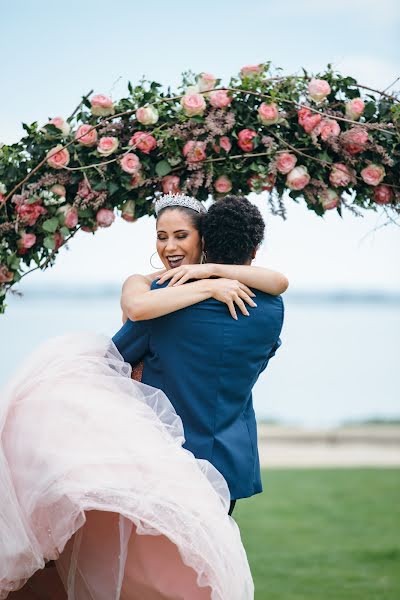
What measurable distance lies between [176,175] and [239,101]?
47 centimetres

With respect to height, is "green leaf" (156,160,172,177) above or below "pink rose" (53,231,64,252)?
above

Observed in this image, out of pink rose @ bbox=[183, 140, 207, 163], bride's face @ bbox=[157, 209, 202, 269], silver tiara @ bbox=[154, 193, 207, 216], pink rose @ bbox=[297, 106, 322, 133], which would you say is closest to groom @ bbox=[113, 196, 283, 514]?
bride's face @ bbox=[157, 209, 202, 269]

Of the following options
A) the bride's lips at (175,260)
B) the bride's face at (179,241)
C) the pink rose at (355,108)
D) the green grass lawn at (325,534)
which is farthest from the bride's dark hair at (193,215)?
the green grass lawn at (325,534)

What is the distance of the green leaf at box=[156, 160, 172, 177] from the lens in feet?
13.9

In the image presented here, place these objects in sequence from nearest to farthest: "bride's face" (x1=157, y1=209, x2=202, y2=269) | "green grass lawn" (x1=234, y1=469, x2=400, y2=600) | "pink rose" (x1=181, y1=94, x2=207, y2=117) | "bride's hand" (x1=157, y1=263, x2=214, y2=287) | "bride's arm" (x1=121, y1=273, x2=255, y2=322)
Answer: "bride's arm" (x1=121, y1=273, x2=255, y2=322), "bride's hand" (x1=157, y1=263, x2=214, y2=287), "bride's face" (x1=157, y1=209, x2=202, y2=269), "pink rose" (x1=181, y1=94, x2=207, y2=117), "green grass lawn" (x1=234, y1=469, x2=400, y2=600)

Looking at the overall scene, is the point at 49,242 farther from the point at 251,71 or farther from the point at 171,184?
the point at 251,71

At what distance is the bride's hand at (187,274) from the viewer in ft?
11.0

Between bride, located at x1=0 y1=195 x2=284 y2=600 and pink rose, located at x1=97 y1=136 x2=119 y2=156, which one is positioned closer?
bride, located at x1=0 y1=195 x2=284 y2=600

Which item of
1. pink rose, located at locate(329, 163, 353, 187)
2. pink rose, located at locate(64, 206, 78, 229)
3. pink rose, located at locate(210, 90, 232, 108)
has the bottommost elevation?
pink rose, located at locate(64, 206, 78, 229)

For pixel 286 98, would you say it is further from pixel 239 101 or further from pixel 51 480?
pixel 51 480

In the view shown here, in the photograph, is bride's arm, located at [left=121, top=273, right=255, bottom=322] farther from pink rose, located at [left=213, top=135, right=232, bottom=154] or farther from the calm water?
the calm water

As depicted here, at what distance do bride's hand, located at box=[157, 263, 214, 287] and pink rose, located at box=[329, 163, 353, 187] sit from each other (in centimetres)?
116

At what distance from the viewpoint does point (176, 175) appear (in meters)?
4.32

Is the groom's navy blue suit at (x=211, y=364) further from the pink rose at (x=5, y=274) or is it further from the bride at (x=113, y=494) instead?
the pink rose at (x=5, y=274)
